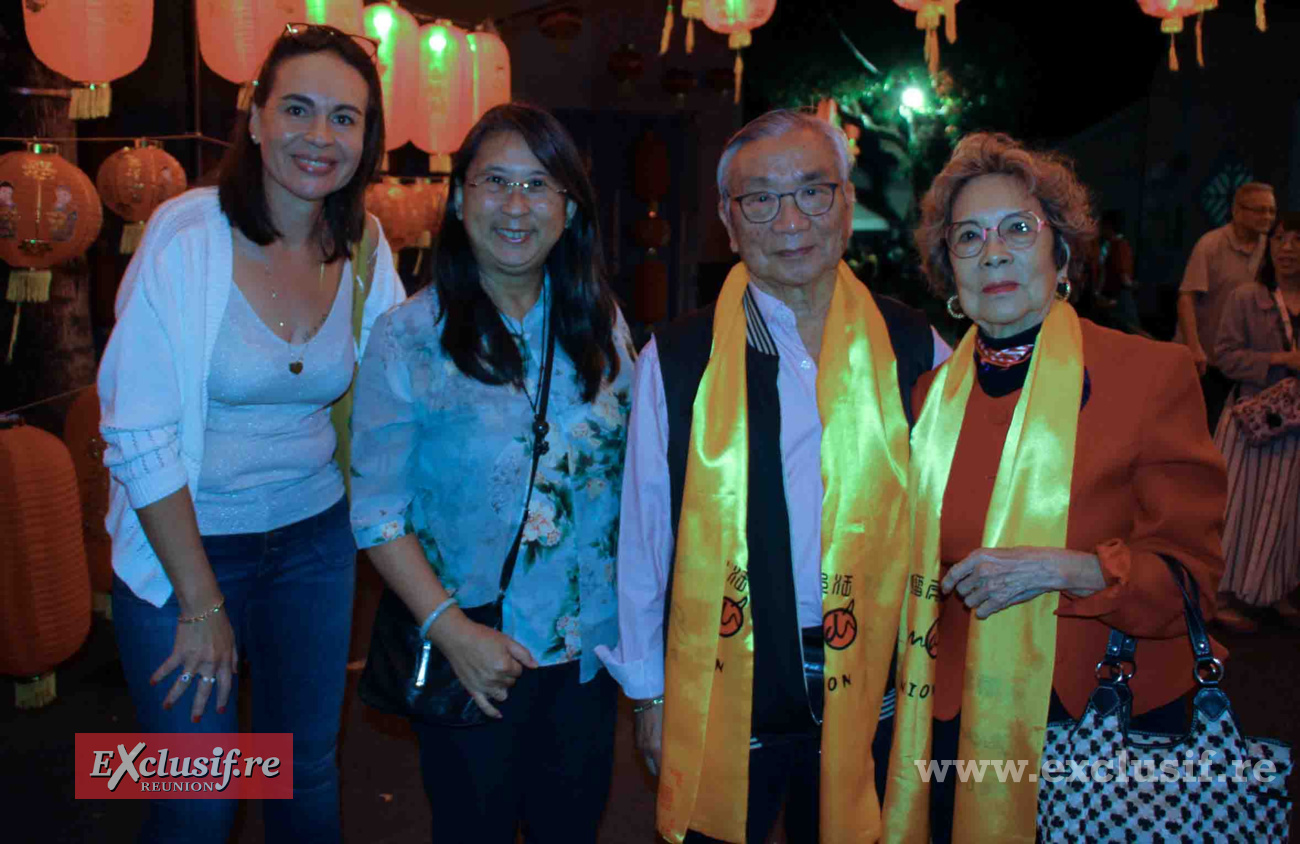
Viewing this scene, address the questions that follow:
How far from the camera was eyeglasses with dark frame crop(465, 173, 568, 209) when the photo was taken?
1.56 meters

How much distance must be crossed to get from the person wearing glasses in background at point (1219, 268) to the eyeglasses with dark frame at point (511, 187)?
13.5 ft

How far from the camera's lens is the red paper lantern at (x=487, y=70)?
538 cm

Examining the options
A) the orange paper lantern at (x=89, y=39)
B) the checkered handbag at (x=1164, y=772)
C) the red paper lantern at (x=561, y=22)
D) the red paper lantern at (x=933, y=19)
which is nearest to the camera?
the checkered handbag at (x=1164, y=772)

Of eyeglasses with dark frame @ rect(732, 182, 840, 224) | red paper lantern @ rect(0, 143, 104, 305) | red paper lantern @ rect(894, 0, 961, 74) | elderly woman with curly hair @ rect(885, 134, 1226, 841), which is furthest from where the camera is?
red paper lantern @ rect(894, 0, 961, 74)

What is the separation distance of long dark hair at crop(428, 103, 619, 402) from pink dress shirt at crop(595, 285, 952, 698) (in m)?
0.10

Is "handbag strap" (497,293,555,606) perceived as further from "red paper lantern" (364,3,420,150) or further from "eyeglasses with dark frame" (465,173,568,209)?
"red paper lantern" (364,3,420,150)

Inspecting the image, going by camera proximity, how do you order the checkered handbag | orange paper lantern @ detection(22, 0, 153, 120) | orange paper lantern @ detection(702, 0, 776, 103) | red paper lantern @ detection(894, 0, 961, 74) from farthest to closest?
orange paper lantern @ detection(702, 0, 776, 103) < red paper lantern @ detection(894, 0, 961, 74) < orange paper lantern @ detection(22, 0, 153, 120) < the checkered handbag

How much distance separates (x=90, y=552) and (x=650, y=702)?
118 inches

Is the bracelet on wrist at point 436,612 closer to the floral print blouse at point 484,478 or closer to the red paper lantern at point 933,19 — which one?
the floral print blouse at point 484,478

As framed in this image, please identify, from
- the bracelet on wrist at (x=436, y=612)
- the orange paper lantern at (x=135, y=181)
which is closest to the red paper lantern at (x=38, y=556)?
the orange paper lantern at (x=135, y=181)

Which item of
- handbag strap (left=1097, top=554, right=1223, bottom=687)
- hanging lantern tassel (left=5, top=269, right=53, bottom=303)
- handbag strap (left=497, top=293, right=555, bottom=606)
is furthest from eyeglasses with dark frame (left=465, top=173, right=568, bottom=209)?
hanging lantern tassel (left=5, top=269, right=53, bottom=303)

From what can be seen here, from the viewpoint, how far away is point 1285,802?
4.34ft

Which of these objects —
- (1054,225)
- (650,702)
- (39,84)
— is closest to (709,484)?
(650,702)

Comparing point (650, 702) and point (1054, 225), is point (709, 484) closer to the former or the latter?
point (650, 702)
